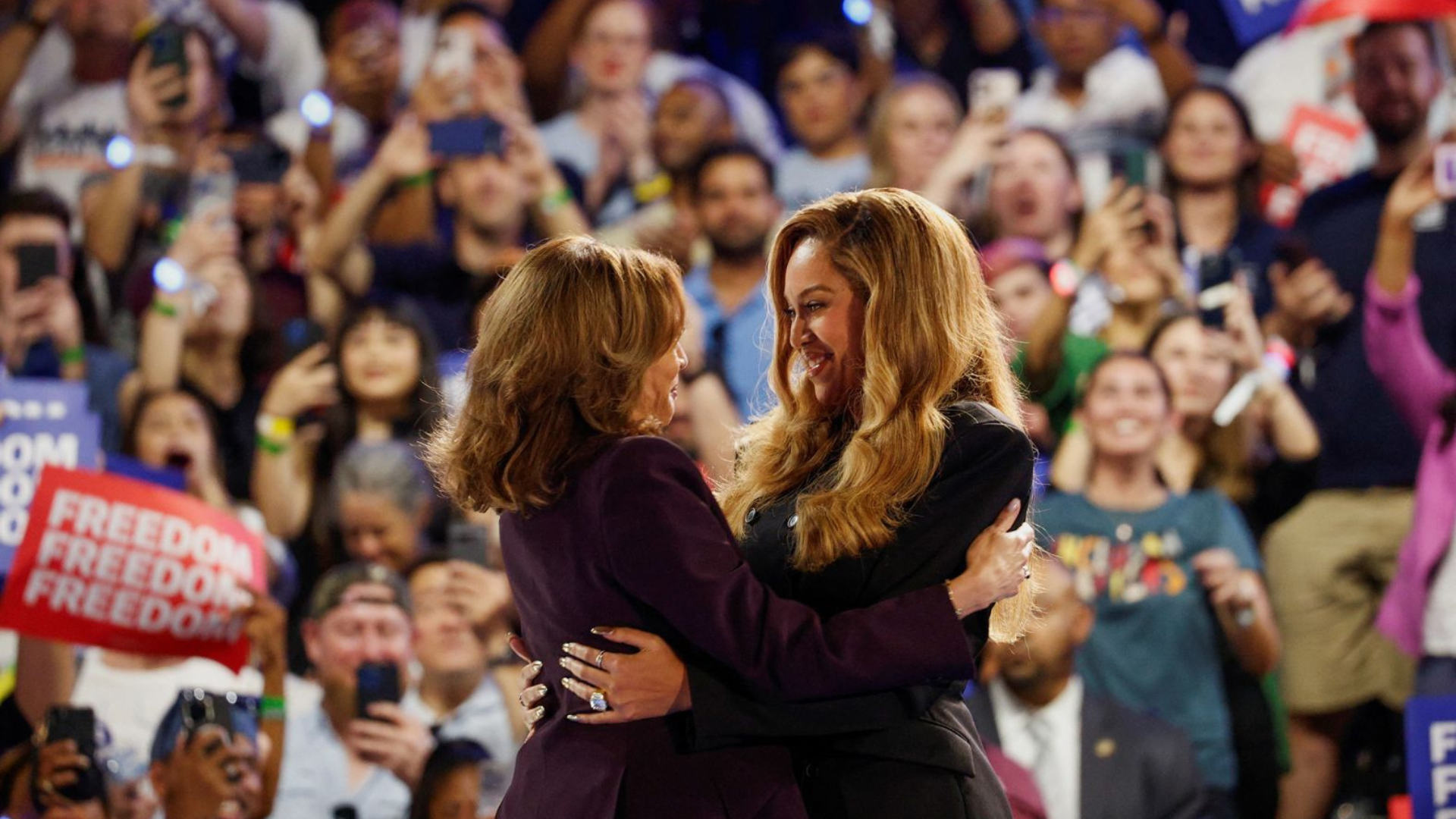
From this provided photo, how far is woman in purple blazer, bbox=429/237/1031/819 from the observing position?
6.03 ft

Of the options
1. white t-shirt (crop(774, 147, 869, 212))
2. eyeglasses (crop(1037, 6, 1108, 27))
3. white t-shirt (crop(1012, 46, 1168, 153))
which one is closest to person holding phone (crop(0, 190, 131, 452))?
white t-shirt (crop(774, 147, 869, 212))

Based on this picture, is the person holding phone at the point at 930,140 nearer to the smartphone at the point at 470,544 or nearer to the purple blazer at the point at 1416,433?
the purple blazer at the point at 1416,433

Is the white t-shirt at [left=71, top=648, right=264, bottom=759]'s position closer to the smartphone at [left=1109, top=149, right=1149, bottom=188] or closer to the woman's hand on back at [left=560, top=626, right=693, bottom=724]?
the woman's hand on back at [left=560, top=626, right=693, bottom=724]

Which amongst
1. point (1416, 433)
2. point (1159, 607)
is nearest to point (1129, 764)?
point (1159, 607)

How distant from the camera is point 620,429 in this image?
1915 millimetres

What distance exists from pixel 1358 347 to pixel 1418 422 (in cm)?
29

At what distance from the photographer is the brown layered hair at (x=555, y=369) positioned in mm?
1872

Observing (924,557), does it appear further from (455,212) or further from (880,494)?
(455,212)

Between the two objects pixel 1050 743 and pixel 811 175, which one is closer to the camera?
pixel 1050 743

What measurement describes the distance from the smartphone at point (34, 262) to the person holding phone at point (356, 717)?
1491 mm

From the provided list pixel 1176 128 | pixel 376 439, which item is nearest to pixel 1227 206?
pixel 1176 128

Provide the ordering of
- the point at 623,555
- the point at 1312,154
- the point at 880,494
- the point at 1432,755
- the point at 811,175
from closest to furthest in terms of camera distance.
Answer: the point at 623,555 → the point at 880,494 → the point at 1432,755 → the point at 1312,154 → the point at 811,175

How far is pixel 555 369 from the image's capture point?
6.12ft

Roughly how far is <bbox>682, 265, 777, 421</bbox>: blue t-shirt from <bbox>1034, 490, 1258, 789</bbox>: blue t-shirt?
1025mm
